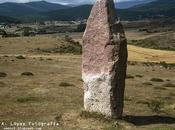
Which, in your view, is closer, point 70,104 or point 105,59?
point 105,59

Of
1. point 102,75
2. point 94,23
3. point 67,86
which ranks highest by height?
point 94,23

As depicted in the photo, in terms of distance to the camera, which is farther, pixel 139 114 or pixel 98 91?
pixel 139 114

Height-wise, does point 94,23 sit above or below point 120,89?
above

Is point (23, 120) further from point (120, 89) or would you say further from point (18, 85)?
point (18, 85)

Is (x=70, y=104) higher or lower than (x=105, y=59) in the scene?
lower

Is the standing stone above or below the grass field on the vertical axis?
above

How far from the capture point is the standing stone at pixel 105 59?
22750mm

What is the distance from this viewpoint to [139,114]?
26.1m

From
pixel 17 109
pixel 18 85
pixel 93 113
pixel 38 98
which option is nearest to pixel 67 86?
pixel 18 85

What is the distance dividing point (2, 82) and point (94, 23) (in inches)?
597

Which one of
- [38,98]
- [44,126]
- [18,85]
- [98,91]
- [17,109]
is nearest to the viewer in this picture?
[44,126]

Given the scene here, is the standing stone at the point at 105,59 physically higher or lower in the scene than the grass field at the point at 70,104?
higher

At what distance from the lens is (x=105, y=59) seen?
22938 millimetres

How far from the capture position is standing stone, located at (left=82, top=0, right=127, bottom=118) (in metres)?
22.8
